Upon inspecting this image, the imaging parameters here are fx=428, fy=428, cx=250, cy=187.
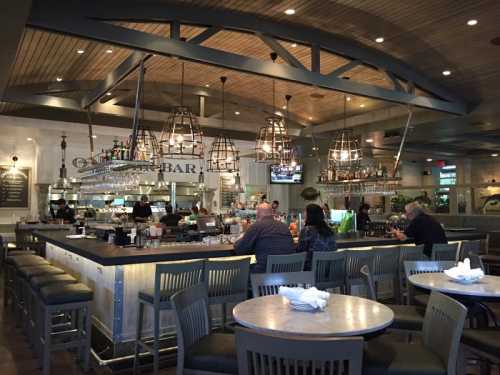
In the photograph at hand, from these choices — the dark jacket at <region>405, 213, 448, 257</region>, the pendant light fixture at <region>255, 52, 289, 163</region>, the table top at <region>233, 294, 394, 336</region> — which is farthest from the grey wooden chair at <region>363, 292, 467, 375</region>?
the pendant light fixture at <region>255, 52, 289, 163</region>

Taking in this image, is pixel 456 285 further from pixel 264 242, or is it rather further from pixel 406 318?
pixel 264 242

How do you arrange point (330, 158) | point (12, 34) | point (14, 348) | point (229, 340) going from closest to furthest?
point (229, 340) → point (12, 34) → point (14, 348) → point (330, 158)

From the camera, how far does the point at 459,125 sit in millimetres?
8258

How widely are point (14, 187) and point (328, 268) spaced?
10653 millimetres

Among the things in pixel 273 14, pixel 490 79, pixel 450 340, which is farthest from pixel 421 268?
pixel 490 79

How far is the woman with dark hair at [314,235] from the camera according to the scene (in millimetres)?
4625

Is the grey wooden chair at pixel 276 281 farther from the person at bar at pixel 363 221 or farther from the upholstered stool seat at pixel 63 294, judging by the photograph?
the person at bar at pixel 363 221

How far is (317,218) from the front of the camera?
4641mm

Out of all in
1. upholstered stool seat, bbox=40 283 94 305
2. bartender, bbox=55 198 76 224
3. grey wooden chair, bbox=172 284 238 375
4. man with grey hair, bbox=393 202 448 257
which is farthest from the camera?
bartender, bbox=55 198 76 224

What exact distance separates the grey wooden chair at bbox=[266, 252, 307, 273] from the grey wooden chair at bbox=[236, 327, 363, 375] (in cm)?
225

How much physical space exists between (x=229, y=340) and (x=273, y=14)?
12.9 ft

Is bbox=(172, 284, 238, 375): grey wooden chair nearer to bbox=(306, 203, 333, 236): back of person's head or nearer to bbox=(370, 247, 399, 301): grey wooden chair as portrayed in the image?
bbox=(306, 203, 333, 236): back of person's head

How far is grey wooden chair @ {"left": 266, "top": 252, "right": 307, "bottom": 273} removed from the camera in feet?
13.4

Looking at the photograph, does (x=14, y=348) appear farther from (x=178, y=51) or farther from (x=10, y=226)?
(x=10, y=226)
